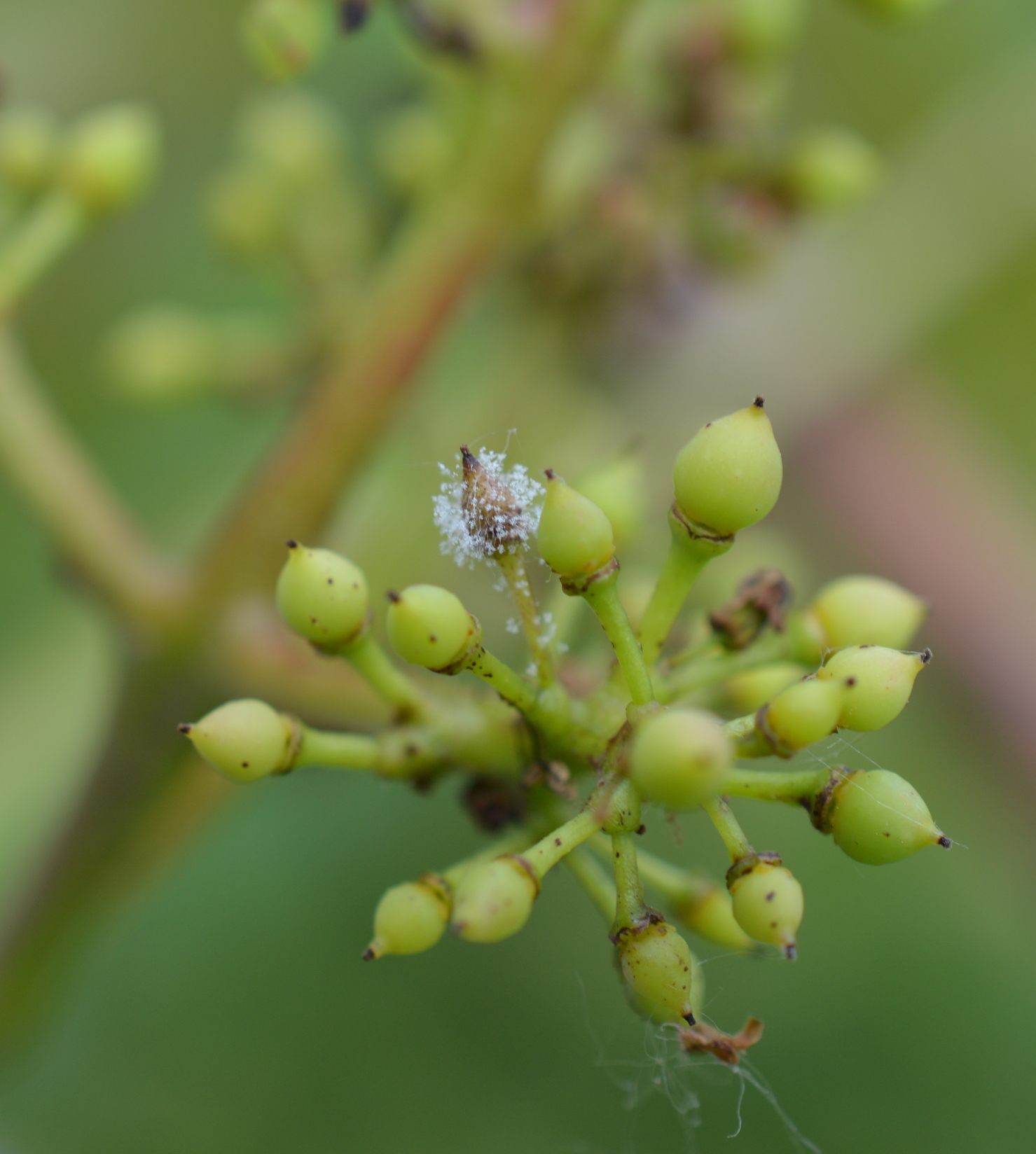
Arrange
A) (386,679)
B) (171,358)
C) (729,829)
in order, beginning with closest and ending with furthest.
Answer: (729,829)
(386,679)
(171,358)

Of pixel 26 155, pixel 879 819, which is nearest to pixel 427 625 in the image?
pixel 879 819

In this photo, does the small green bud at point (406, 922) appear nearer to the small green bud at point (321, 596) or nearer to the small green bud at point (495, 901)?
the small green bud at point (495, 901)

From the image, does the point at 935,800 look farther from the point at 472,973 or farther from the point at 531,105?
the point at 531,105

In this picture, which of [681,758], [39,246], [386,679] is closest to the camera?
[681,758]

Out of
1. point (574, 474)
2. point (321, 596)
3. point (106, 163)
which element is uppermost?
point (321, 596)

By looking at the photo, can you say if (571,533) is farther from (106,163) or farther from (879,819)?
(106,163)

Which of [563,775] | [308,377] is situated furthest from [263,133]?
[563,775]

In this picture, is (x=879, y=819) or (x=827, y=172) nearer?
(x=879, y=819)
